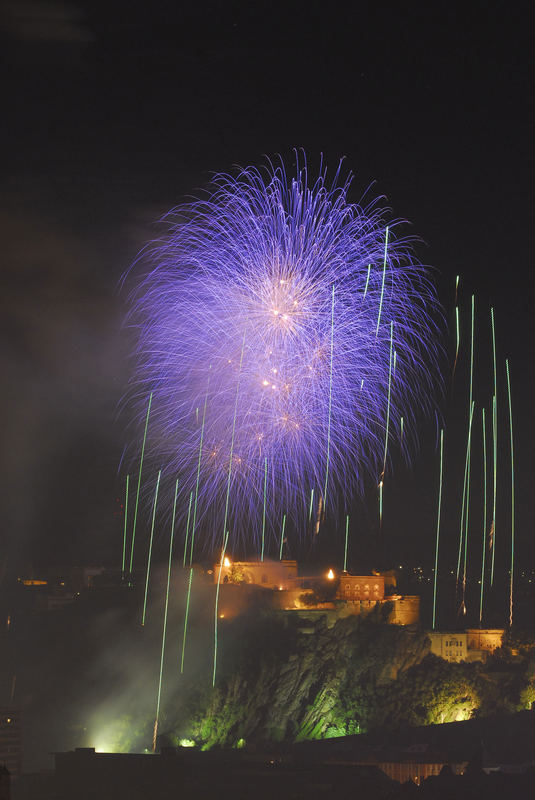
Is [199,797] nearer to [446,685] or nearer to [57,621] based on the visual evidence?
[446,685]

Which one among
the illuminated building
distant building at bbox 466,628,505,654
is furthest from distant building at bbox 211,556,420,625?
the illuminated building

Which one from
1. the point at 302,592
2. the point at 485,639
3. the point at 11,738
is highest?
the point at 302,592

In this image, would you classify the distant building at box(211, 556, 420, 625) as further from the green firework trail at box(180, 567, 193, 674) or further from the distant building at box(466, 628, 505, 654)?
the distant building at box(466, 628, 505, 654)

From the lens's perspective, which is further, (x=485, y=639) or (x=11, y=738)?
(x=485, y=639)

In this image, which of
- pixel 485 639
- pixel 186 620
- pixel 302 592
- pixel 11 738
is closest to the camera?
pixel 11 738

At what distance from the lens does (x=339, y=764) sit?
33.7 m

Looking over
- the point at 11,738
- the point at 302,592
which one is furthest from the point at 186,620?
the point at 11,738

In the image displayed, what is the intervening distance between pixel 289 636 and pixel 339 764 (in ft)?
35.9

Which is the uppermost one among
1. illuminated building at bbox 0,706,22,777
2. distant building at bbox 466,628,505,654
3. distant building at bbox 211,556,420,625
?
distant building at bbox 211,556,420,625

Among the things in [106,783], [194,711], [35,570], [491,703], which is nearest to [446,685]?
[491,703]

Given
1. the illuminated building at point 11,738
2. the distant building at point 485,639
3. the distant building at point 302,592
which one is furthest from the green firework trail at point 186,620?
the distant building at point 485,639

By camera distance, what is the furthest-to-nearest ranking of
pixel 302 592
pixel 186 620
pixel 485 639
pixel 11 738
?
pixel 485 639
pixel 302 592
pixel 186 620
pixel 11 738

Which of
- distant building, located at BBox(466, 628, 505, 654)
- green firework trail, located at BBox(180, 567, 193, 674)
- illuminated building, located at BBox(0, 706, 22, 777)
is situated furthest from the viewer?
distant building, located at BBox(466, 628, 505, 654)

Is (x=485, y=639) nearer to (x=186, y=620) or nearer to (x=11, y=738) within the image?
(x=186, y=620)
